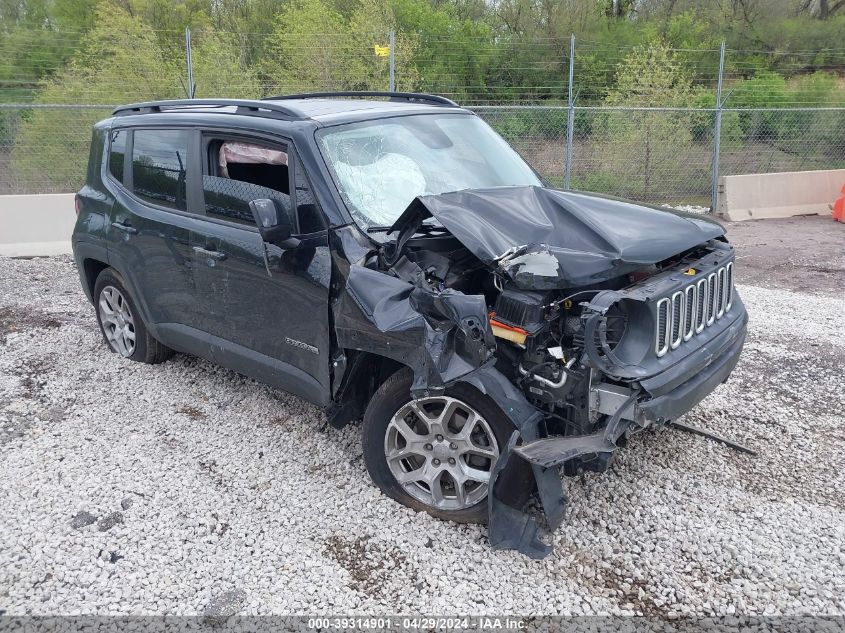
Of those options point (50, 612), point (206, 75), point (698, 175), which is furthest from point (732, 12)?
point (50, 612)

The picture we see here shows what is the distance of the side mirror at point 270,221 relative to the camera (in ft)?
11.8

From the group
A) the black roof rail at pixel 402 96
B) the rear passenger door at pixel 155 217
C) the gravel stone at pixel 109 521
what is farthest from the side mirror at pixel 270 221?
the black roof rail at pixel 402 96

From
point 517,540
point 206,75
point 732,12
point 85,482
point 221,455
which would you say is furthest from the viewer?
point 732,12

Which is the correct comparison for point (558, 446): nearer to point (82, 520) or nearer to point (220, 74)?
point (82, 520)

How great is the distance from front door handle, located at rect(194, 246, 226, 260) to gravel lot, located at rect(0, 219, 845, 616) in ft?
3.67

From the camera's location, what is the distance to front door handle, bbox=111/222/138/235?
16.5 ft

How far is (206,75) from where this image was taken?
13.8 metres

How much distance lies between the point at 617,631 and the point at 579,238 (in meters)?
1.75

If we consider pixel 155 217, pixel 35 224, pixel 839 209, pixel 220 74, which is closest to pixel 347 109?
pixel 155 217

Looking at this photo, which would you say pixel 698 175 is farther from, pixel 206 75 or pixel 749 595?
pixel 749 595

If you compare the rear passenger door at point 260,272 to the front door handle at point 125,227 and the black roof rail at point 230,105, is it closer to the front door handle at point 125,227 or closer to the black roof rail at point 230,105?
the black roof rail at point 230,105

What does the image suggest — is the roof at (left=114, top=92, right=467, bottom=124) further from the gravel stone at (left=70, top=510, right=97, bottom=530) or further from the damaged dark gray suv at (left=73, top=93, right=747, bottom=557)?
the gravel stone at (left=70, top=510, right=97, bottom=530)

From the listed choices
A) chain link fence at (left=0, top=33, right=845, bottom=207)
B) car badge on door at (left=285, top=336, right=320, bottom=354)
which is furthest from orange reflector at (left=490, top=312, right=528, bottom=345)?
chain link fence at (left=0, top=33, right=845, bottom=207)

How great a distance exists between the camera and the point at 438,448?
351 cm
